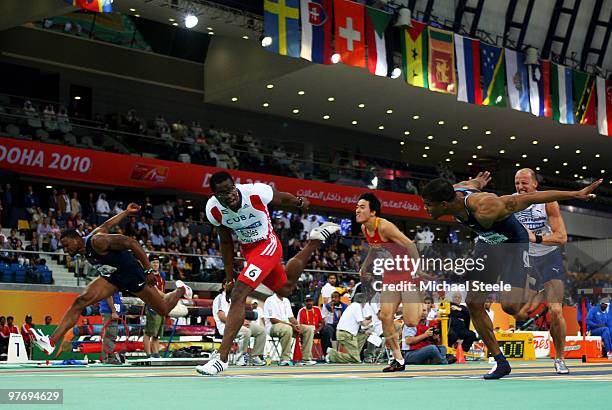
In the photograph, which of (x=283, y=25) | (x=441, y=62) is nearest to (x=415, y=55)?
(x=441, y=62)

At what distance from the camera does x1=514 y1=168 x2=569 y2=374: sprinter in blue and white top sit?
884 centimetres

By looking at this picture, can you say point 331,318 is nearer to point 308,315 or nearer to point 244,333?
point 308,315

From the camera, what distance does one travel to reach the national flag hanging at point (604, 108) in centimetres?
3366

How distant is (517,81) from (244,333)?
18.7 meters

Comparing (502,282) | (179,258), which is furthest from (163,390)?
(179,258)

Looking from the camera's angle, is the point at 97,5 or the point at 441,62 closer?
the point at 97,5

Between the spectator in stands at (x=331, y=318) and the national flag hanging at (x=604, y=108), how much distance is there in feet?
58.4

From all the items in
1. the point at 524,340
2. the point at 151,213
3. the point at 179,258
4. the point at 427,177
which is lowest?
the point at 524,340

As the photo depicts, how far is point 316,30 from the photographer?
2597 centimetres

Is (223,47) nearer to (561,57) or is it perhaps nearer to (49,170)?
(49,170)

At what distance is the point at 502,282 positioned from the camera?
889 centimetres

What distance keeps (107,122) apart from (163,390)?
82.7ft

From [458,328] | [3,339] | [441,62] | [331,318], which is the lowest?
[3,339]

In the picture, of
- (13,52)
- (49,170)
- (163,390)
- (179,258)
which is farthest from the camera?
(13,52)
